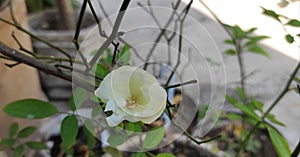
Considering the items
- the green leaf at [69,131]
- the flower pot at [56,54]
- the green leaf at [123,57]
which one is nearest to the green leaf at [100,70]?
the green leaf at [123,57]

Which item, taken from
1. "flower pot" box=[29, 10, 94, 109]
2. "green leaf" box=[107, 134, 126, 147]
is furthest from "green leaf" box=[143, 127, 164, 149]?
"flower pot" box=[29, 10, 94, 109]

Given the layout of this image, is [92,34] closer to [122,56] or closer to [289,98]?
[122,56]

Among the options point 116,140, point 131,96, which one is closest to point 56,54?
point 116,140

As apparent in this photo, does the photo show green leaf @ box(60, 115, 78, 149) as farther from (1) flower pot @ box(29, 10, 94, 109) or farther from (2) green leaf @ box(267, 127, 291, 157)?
(1) flower pot @ box(29, 10, 94, 109)

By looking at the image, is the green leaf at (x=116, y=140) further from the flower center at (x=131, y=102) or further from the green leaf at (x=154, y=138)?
the flower center at (x=131, y=102)

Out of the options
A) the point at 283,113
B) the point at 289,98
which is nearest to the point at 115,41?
the point at 283,113

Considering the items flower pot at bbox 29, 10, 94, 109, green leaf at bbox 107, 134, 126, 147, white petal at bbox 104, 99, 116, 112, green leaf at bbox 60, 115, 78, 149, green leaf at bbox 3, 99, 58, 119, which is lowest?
flower pot at bbox 29, 10, 94, 109

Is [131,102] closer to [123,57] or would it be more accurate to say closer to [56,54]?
[123,57]
